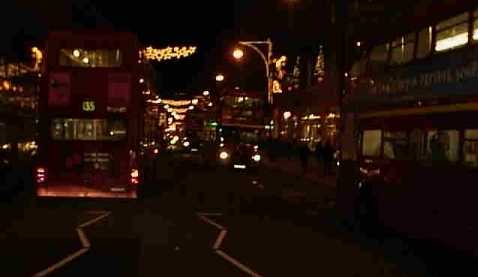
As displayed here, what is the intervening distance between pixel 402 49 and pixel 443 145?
2948mm

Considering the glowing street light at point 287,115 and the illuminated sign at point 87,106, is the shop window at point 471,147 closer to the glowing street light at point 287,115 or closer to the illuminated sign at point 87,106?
the illuminated sign at point 87,106

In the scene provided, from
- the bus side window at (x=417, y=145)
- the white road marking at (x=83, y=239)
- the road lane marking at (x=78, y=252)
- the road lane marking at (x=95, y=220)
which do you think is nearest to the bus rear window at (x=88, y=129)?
the road lane marking at (x=95, y=220)

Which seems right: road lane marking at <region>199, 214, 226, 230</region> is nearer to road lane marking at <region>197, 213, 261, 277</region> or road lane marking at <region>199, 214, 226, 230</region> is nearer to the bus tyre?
road lane marking at <region>197, 213, 261, 277</region>

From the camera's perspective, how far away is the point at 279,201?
89.1 feet

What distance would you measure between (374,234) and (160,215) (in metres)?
5.37

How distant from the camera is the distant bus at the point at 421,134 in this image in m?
13.5

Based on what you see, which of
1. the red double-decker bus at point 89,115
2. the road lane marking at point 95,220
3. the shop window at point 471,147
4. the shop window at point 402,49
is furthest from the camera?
the red double-decker bus at point 89,115

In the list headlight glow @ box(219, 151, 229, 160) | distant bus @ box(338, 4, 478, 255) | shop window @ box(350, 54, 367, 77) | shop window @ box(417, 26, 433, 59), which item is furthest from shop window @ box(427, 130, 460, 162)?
headlight glow @ box(219, 151, 229, 160)

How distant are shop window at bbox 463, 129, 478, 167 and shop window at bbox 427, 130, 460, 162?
1.00 feet

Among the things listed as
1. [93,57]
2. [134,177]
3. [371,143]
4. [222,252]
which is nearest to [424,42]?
[371,143]

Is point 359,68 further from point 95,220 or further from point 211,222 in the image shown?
point 95,220

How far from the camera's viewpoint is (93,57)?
2253 centimetres

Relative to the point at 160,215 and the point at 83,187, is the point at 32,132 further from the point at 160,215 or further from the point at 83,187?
the point at 160,215

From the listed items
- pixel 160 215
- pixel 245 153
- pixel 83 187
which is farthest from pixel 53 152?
pixel 245 153
